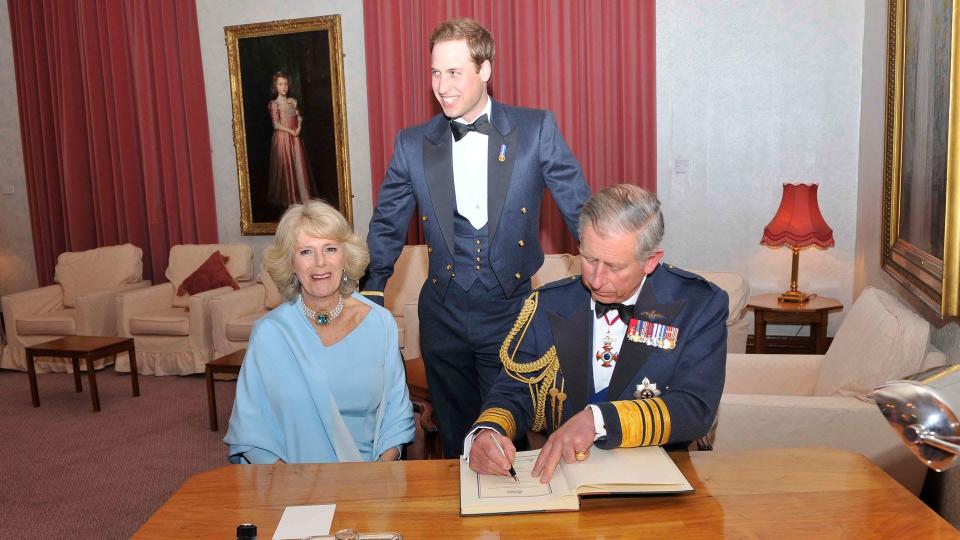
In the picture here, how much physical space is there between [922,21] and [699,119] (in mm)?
2514

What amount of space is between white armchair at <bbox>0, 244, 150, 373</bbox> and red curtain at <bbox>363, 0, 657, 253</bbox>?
2.73 metres

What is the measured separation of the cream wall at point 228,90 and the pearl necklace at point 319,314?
4112 millimetres

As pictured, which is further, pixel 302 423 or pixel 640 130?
pixel 640 130

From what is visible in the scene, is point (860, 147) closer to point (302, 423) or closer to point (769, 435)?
point (769, 435)

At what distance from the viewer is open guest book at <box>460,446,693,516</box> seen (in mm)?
1484

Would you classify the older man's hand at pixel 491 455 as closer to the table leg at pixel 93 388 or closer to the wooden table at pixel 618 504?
the wooden table at pixel 618 504

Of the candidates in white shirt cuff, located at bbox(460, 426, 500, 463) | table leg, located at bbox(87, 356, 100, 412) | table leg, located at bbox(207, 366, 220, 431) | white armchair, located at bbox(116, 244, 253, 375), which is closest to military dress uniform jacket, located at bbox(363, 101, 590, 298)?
white shirt cuff, located at bbox(460, 426, 500, 463)

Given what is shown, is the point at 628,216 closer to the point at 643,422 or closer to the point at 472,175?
the point at 643,422

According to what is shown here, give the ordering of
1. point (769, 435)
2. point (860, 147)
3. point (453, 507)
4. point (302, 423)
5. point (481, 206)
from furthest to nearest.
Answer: point (860, 147), point (769, 435), point (481, 206), point (302, 423), point (453, 507)

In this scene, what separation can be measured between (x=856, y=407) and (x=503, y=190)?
1.46 meters

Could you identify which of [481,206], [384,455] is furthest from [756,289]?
[384,455]

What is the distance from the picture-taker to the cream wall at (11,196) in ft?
24.2

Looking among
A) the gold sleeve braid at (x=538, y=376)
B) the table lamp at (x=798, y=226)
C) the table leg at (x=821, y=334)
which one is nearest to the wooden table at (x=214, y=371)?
the gold sleeve braid at (x=538, y=376)

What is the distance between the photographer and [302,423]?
2.31 metres
